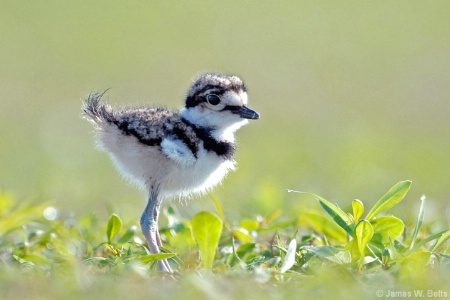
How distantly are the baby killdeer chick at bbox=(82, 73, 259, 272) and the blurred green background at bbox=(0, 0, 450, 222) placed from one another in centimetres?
78

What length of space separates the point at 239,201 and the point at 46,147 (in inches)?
180

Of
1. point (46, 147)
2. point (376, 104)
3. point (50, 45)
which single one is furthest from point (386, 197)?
point (50, 45)

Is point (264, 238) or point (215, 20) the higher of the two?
point (215, 20)

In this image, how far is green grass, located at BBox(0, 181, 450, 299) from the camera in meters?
3.33

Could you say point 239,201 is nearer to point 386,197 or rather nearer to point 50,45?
point 386,197

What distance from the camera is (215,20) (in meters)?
18.8

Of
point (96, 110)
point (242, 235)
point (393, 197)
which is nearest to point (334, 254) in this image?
point (393, 197)

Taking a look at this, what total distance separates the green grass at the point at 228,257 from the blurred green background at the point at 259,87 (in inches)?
34.6

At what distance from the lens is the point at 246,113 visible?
16.1 ft

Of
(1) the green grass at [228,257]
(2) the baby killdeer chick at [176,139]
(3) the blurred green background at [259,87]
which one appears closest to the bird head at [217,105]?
(2) the baby killdeer chick at [176,139]

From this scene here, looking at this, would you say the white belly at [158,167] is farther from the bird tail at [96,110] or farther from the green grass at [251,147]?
the green grass at [251,147]

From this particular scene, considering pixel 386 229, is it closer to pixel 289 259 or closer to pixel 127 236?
pixel 289 259

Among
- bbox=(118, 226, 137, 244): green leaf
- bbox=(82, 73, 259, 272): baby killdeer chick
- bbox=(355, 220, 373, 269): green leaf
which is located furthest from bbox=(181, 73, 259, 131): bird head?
bbox=(355, 220, 373, 269): green leaf

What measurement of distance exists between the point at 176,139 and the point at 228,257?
71 cm
